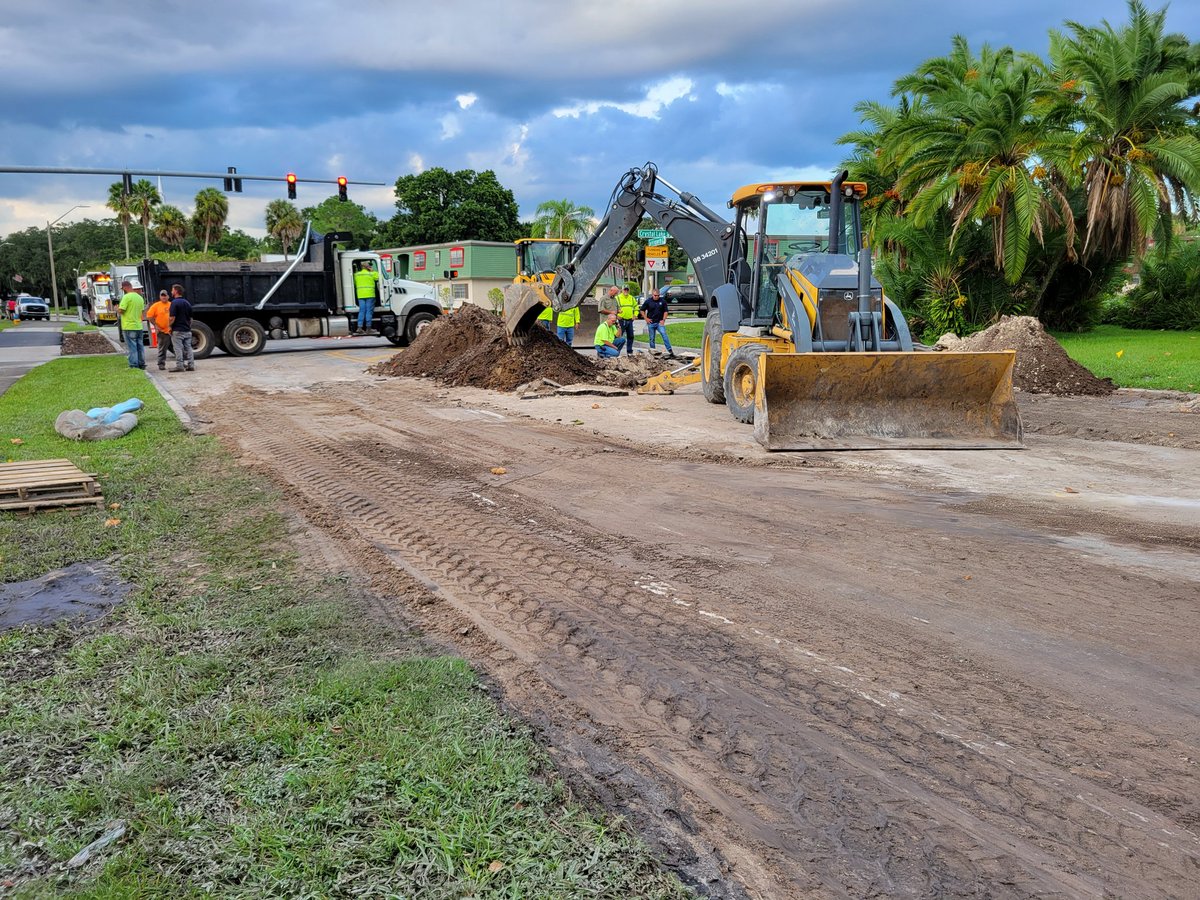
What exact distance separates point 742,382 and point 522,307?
239 inches

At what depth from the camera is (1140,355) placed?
67.1 ft

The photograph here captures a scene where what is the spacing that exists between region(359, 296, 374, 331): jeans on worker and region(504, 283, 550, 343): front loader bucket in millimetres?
9319

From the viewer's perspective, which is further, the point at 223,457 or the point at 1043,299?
the point at 1043,299

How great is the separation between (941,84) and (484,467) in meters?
23.7

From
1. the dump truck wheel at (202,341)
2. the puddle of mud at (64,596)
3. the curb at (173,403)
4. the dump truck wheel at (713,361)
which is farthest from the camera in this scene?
the dump truck wheel at (202,341)

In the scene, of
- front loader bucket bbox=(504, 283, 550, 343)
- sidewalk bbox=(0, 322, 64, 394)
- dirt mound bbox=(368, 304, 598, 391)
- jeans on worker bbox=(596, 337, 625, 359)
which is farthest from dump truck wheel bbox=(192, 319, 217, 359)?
jeans on worker bbox=(596, 337, 625, 359)

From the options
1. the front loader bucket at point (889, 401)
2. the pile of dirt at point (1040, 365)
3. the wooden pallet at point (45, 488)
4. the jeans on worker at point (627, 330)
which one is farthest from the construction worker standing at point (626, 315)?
the wooden pallet at point (45, 488)

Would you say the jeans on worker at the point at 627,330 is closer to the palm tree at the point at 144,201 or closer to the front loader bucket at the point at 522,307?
the front loader bucket at the point at 522,307

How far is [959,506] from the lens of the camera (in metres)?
7.32

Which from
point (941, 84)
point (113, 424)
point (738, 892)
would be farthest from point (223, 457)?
point (941, 84)

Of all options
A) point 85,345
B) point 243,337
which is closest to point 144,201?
→ point 85,345

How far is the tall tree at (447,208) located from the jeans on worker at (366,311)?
4098 cm

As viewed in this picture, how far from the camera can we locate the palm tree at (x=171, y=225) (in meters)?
74.1

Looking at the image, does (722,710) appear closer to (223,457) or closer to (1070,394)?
(223,457)
